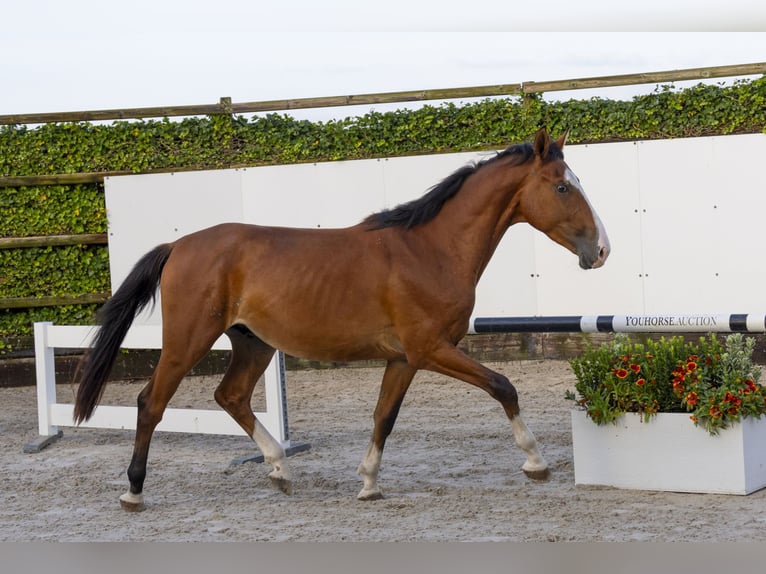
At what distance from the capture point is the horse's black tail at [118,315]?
536 cm

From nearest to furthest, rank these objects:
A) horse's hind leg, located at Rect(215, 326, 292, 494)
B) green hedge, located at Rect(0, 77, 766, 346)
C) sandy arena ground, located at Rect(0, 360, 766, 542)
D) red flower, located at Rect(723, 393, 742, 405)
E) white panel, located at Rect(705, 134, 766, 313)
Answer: sandy arena ground, located at Rect(0, 360, 766, 542) < red flower, located at Rect(723, 393, 742, 405) < horse's hind leg, located at Rect(215, 326, 292, 494) < white panel, located at Rect(705, 134, 766, 313) < green hedge, located at Rect(0, 77, 766, 346)

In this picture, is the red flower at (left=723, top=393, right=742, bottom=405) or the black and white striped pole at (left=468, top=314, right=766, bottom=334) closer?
the red flower at (left=723, top=393, right=742, bottom=405)

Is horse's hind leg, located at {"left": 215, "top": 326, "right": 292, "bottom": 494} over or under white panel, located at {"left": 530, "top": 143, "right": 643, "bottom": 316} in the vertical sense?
under

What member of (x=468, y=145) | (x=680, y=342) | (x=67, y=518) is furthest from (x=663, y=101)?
(x=67, y=518)

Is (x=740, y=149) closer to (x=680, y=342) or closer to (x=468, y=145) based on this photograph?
(x=468, y=145)

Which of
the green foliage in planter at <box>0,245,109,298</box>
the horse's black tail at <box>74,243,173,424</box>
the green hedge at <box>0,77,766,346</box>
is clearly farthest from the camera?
the green foliage in planter at <box>0,245,109,298</box>

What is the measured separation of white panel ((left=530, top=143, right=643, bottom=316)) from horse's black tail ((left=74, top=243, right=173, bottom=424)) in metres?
5.20

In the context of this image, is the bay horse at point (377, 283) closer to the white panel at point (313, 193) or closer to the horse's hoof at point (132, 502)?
the horse's hoof at point (132, 502)

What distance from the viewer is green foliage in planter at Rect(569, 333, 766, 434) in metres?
4.79

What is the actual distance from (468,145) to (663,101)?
1970 millimetres

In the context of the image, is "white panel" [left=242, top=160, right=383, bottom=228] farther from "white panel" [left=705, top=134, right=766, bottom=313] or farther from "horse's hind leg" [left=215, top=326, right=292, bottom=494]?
"horse's hind leg" [left=215, top=326, right=292, bottom=494]

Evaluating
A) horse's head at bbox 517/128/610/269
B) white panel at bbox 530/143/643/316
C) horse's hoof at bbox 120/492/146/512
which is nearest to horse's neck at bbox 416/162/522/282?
horse's head at bbox 517/128/610/269

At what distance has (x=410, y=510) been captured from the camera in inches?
190

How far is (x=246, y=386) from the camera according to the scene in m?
5.56
